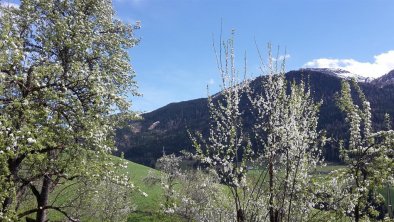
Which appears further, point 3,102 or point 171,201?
point 3,102

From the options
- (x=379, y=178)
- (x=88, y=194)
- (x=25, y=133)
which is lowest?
(x=88, y=194)

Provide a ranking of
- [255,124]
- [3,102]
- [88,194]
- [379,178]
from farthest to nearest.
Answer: [88,194] < [3,102] < [255,124] < [379,178]

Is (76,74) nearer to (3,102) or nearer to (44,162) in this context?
(3,102)

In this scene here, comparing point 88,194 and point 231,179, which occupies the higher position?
point 231,179

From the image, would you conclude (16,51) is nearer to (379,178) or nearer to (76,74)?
(76,74)

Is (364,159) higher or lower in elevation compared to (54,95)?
lower

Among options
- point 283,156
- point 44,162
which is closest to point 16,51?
point 44,162

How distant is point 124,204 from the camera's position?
49.0 m

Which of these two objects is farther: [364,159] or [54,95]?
[54,95]

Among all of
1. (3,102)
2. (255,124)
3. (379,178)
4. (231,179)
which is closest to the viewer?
(231,179)

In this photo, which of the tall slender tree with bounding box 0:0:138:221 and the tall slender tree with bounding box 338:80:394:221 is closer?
the tall slender tree with bounding box 338:80:394:221

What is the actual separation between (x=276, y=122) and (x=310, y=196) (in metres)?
2.70

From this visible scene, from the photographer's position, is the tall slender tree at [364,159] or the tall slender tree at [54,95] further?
the tall slender tree at [54,95]

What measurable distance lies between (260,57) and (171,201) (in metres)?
4.39
